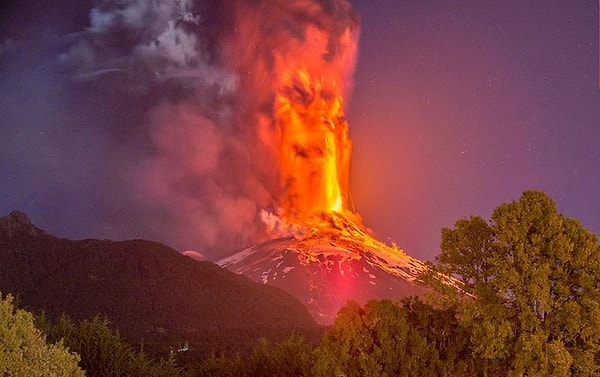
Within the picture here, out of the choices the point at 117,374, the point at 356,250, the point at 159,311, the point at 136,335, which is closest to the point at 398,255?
the point at 356,250

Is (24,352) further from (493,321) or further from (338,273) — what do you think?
(338,273)

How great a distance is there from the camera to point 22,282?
431 ft

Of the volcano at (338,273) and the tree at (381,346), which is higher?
the volcano at (338,273)

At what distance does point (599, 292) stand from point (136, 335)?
10119 cm

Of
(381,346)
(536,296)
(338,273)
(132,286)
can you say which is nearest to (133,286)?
(132,286)

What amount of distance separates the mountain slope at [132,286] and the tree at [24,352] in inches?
4448

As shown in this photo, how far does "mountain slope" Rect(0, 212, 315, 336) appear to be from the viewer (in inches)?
5094

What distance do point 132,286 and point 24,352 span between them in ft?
451

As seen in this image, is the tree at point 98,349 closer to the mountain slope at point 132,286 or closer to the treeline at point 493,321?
the treeline at point 493,321

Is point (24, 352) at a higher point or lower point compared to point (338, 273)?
lower

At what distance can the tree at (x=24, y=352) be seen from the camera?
356 inches

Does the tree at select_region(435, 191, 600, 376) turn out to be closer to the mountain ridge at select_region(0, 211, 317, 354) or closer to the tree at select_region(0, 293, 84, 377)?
the tree at select_region(0, 293, 84, 377)

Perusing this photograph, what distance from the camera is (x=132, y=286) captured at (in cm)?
14000

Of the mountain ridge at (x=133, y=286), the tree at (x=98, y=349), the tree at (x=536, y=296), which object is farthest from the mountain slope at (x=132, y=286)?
the tree at (x=98, y=349)
